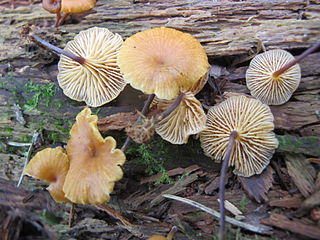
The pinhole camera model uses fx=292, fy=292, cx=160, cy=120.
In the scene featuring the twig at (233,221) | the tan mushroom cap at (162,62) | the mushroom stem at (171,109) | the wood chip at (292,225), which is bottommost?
the twig at (233,221)

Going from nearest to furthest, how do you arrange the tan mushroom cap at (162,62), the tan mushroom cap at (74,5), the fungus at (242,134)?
the tan mushroom cap at (162,62) < the fungus at (242,134) < the tan mushroom cap at (74,5)

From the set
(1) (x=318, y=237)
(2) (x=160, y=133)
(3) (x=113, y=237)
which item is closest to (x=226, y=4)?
(2) (x=160, y=133)

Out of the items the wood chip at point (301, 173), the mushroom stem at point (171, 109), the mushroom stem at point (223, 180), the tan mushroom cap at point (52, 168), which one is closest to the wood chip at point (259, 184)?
the wood chip at point (301, 173)

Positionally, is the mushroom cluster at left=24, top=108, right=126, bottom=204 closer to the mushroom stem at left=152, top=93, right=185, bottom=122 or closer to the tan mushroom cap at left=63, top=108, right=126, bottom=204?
the tan mushroom cap at left=63, top=108, right=126, bottom=204

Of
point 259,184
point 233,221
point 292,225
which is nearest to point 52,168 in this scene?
point 233,221

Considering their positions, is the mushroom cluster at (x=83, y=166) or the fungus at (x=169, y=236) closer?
the mushroom cluster at (x=83, y=166)

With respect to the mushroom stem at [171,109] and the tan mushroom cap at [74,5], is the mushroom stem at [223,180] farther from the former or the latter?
the tan mushroom cap at [74,5]

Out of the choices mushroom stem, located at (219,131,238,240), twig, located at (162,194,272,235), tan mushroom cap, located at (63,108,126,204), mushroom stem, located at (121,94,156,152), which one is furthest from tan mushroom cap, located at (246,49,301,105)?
tan mushroom cap, located at (63,108,126,204)
